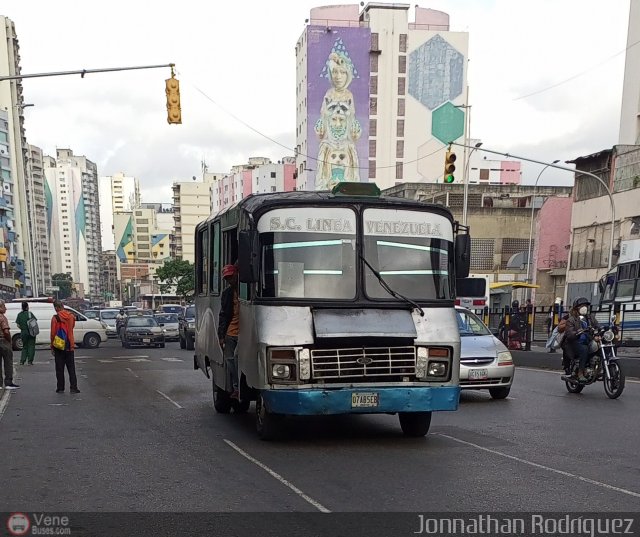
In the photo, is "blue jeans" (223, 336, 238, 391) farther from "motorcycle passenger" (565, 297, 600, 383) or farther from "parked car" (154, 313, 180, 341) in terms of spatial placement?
"parked car" (154, 313, 180, 341)

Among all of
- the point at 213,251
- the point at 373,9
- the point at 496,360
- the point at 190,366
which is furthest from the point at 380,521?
the point at 373,9

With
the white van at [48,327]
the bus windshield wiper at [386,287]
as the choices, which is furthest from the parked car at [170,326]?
the bus windshield wiper at [386,287]

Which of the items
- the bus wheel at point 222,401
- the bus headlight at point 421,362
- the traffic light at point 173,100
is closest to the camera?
the bus headlight at point 421,362

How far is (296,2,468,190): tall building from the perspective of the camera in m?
106

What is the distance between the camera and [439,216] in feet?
32.3

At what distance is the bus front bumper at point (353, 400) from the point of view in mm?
8820

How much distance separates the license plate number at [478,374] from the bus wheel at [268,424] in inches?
210

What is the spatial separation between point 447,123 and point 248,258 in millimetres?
105494

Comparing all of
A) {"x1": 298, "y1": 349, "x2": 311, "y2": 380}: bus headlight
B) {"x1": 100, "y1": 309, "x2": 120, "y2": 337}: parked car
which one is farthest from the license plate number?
{"x1": 100, "y1": 309, "x2": 120, "y2": 337}: parked car

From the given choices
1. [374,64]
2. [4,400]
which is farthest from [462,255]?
[374,64]

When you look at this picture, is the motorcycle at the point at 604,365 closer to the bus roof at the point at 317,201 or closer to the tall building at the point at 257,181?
the bus roof at the point at 317,201

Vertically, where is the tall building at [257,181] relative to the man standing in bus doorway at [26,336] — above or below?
above

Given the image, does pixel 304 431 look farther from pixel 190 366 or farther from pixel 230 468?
pixel 190 366

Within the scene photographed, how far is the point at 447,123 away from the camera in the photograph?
11100cm
